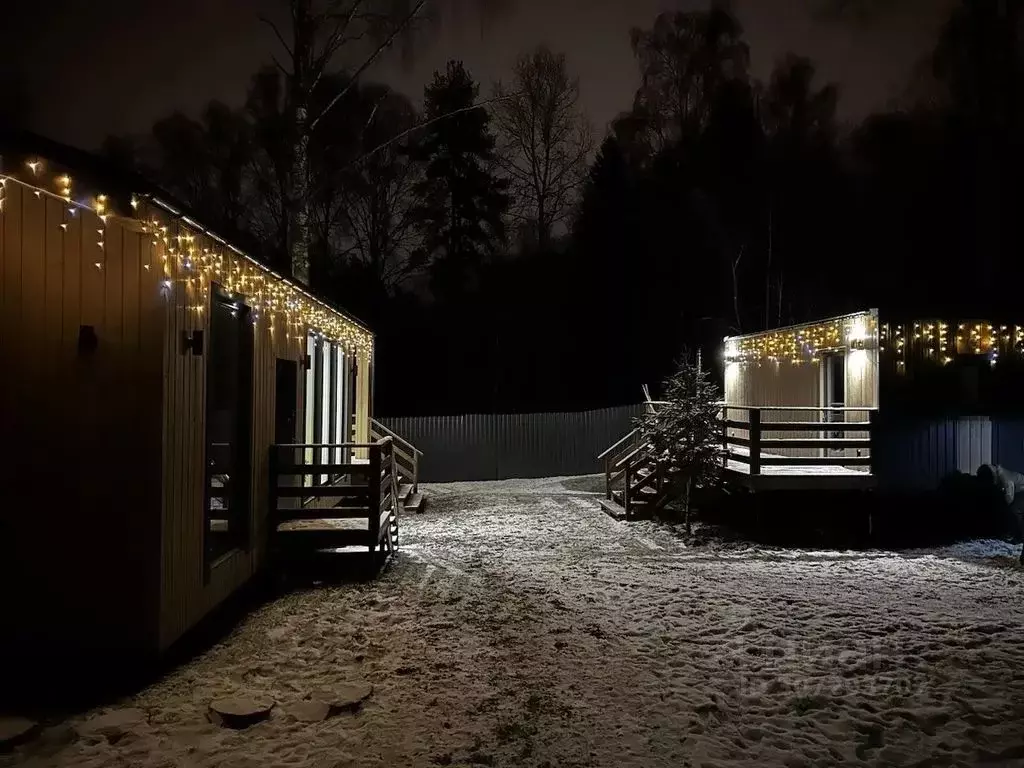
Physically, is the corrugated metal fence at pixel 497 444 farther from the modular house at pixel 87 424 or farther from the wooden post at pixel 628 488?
the modular house at pixel 87 424

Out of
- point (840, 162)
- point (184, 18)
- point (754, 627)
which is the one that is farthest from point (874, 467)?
point (840, 162)

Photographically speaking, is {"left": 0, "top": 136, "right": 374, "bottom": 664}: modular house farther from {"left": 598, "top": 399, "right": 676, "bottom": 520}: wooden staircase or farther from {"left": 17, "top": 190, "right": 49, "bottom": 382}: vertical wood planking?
{"left": 598, "top": 399, "right": 676, "bottom": 520}: wooden staircase

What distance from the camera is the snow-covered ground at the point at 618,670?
408 cm

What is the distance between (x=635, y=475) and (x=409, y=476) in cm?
437

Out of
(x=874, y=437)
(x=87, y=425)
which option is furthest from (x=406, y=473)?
(x=87, y=425)

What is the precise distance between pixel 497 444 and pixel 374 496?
1012 cm

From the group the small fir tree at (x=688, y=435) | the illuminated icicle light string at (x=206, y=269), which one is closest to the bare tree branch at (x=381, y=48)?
the illuminated icicle light string at (x=206, y=269)

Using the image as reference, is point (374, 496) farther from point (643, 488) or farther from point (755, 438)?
point (643, 488)

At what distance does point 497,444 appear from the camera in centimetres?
1786

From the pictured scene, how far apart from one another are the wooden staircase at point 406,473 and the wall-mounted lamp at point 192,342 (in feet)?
19.5

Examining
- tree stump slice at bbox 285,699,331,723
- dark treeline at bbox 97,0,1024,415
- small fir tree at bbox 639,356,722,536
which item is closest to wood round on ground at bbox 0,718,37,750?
tree stump slice at bbox 285,699,331,723

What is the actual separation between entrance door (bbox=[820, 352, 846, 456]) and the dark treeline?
12932 mm

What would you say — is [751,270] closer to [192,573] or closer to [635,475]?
[635,475]

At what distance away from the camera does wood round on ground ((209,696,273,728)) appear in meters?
4.30
